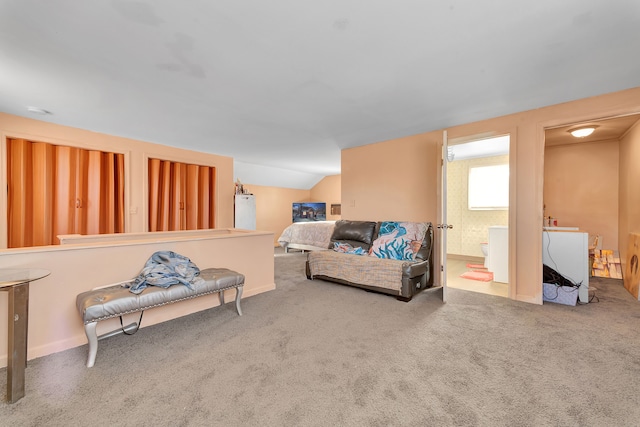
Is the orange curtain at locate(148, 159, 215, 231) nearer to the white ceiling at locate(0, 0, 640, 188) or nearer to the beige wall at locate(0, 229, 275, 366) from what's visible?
the white ceiling at locate(0, 0, 640, 188)

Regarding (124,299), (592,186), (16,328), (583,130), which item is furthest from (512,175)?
(16,328)

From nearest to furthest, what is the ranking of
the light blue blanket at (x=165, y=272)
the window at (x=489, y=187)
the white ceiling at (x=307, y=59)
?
the white ceiling at (x=307, y=59) → the light blue blanket at (x=165, y=272) → the window at (x=489, y=187)

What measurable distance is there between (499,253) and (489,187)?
1948 mm

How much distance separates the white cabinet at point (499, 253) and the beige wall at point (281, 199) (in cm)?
504

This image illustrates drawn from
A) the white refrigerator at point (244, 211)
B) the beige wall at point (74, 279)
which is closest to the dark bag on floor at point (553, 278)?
the beige wall at point (74, 279)

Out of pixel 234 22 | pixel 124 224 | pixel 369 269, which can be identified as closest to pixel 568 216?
pixel 369 269

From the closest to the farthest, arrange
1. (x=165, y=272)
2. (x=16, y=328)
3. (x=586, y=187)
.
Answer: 1. (x=16, y=328)
2. (x=165, y=272)
3. (x=586, y=187)

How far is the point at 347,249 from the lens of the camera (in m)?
4.07

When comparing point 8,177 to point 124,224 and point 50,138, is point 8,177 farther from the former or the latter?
point 124,224

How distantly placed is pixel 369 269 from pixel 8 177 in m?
4.93

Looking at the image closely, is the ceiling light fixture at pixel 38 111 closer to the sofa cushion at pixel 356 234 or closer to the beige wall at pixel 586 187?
the sofa cushion at pixel 356 234

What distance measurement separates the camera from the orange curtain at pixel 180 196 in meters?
4.82

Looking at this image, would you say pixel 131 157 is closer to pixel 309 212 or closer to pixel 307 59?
pixel 307 59

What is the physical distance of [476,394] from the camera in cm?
155
